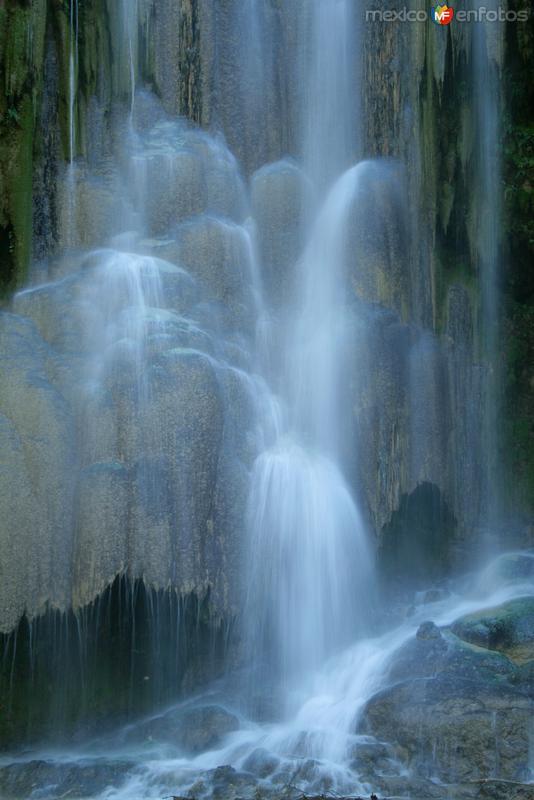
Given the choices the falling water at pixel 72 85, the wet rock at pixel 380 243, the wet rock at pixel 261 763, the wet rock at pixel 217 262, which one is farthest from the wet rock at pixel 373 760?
the falling water at pixel 72 85

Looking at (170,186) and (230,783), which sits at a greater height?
(170,186)

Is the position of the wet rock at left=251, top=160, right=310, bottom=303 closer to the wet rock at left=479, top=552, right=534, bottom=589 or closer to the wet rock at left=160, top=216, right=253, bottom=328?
the wet rock at left=160, top=216, right=253, bottom=328

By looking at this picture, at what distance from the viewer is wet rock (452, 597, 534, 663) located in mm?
8469

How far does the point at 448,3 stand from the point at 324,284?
4.01 m

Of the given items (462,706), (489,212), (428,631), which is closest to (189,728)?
(428,631)

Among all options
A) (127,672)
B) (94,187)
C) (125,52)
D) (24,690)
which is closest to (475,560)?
(127,672)

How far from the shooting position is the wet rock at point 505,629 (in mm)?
8469

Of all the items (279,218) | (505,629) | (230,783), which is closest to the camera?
(230,783)

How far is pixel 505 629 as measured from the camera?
8656mm

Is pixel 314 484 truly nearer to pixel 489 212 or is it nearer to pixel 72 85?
pixel 489 212

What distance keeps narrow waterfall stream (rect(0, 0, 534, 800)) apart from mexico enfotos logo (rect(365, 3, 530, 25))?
4.9 inches

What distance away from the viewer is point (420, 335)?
36.9ft

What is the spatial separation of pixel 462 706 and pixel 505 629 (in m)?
1.15

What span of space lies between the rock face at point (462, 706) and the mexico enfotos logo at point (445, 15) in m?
7.49
